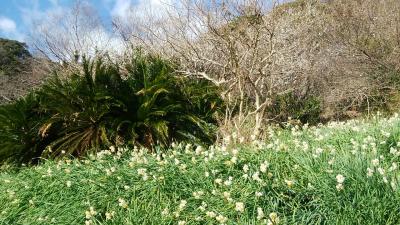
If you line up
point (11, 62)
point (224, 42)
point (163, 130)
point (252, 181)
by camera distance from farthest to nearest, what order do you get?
1. point (11, 62)
2. point (224, 42)
3. point (163, 130)
4. point (252, 181)

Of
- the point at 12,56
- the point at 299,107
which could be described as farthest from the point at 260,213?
the point at 12,56

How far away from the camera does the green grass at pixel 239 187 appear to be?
276 centimetres

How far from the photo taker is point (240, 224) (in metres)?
2.76

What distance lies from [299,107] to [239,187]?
30.8ft

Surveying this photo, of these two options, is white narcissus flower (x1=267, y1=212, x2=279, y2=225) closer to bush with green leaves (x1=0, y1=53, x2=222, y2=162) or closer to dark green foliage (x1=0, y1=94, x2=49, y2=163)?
bush with green leaves (x1=0, y1=53, x2=222, y2=162)

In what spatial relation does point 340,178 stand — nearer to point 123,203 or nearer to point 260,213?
point 260,213

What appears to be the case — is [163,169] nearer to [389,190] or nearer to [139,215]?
[139,215]

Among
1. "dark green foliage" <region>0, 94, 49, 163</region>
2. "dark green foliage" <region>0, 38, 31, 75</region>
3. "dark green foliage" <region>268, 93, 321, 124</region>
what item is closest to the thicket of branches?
"dark green foliage" <region>268, 93, 321, 124</region>

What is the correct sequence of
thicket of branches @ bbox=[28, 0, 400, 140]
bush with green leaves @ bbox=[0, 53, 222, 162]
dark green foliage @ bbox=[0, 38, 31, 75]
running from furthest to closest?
dark green foliage @ bbox=[0, 38, 31, 75] < thicket of branches @ bbox=[28, 0, 400, 140] < bush with green leaves @ bbox=[0, 53, 222, 162]

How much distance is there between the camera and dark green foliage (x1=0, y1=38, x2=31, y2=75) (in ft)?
85.1

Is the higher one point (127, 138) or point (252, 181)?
point (127, 138)

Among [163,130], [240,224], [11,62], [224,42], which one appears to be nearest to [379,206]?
[240,224]

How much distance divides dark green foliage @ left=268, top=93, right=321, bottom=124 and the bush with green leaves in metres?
4.57

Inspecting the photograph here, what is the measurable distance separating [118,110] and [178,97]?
3.09ft
